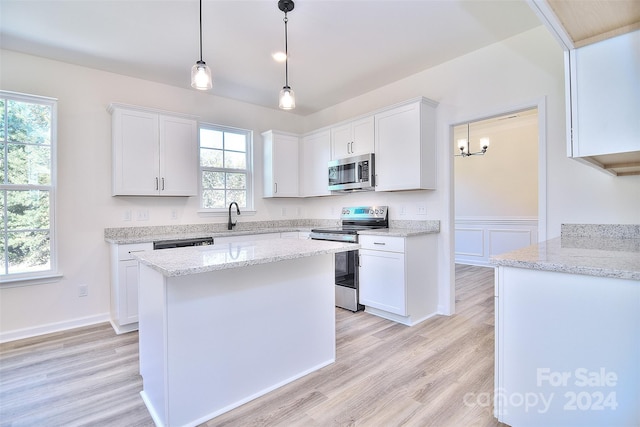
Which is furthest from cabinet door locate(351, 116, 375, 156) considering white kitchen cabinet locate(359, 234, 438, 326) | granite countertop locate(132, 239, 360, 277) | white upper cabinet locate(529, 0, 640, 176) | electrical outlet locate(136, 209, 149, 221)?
electrical outlet locate(136, 209, 149, 221)

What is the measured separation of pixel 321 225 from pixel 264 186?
103cm

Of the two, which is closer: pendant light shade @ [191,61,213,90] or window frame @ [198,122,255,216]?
pendant light shade @ [191,61,213,90]

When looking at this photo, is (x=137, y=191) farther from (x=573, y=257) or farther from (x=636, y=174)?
(x=636, y=174)

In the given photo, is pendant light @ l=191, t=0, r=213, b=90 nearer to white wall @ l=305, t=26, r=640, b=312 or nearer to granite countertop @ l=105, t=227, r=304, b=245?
granite countertop @ l=105, t=227, r=304, b=245

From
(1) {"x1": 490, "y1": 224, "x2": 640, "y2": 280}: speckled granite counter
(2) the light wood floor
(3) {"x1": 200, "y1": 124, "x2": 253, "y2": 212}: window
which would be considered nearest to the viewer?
(1) {"x1": 490, "y1": 224, "x2": 640, "y2": 280}: speckled granite counter

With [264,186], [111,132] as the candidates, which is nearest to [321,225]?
[264,186]

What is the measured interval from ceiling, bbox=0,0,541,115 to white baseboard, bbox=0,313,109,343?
261cm

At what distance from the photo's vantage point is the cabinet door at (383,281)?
3.04m

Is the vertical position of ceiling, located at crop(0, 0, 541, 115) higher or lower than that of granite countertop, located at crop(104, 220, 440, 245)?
higher

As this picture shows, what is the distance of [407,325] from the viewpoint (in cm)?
304

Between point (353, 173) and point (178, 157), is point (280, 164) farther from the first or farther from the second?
point (178, 157)

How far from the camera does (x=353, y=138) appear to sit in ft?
12.6

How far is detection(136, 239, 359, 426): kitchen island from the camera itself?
157cm

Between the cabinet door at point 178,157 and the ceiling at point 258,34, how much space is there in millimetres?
561
